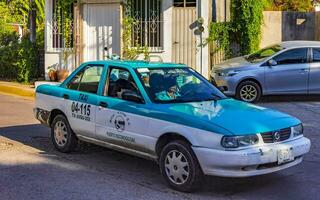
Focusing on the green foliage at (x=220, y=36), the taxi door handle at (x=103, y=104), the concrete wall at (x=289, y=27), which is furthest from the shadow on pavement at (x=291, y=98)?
the taxi door handle at (x=103, y=104)

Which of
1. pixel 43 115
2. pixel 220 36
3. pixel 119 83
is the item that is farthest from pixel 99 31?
pixel 119 83

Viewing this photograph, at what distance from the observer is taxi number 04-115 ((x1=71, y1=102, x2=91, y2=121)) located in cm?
787

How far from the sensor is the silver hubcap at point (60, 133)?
8.44 m

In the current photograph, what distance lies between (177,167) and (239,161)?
0.79m

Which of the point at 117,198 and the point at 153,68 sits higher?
the point at 153,68

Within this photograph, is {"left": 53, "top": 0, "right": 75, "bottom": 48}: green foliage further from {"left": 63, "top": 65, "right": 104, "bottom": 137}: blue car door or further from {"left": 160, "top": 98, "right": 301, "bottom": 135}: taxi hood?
A: {"left": 160, "top": 98, "right": 301, "bottom": 135}: taxi hood

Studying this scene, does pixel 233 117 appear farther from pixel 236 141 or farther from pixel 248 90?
pixel 248 90

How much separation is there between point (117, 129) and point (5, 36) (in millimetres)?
20665

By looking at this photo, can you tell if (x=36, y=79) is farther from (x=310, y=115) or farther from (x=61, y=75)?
(x=310, y=115)

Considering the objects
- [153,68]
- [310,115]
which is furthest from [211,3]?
[153,68]

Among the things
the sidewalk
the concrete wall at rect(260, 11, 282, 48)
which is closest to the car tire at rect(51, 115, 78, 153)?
the sidewalk

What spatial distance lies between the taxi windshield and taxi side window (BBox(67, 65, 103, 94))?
0.82 meters

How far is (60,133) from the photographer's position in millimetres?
8508

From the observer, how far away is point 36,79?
18703 mm
